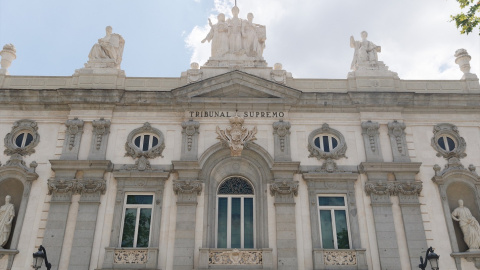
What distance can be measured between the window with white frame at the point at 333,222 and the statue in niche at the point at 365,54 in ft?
22.7

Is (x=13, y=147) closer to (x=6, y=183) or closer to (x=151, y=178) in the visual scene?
(x=6, y=183)

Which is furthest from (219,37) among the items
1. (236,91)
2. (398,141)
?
(398,141)

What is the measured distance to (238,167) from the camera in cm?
1900

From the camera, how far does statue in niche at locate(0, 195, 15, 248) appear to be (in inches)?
670

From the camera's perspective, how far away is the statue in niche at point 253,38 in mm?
22016

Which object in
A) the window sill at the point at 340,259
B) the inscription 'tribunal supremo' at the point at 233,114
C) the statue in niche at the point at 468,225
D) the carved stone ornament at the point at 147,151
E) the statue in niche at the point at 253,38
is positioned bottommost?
the window sill at the point at 340,259

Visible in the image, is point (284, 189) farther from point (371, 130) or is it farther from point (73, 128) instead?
point (73, 128)

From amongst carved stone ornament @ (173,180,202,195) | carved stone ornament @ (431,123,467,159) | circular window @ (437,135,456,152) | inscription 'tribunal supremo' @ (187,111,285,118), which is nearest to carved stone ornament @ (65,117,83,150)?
inscription 'tribunal supremo' @ (187,111,285,118)

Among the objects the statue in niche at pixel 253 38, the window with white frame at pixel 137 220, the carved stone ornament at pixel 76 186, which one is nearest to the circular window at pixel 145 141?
the window with white frame at pixel 137 220

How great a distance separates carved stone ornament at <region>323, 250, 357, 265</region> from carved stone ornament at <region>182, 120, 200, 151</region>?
718cm

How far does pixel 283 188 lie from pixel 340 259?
345cm

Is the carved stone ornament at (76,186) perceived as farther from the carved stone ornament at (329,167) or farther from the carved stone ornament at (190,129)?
the carved stone ornament at (329,167)

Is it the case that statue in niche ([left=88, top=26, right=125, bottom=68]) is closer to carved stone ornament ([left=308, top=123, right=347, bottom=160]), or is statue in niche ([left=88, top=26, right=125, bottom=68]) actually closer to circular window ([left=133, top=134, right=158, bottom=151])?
circular window ([left=133, top=134, right=158, bottom=151])

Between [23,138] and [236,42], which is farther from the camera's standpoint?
[236,42]
